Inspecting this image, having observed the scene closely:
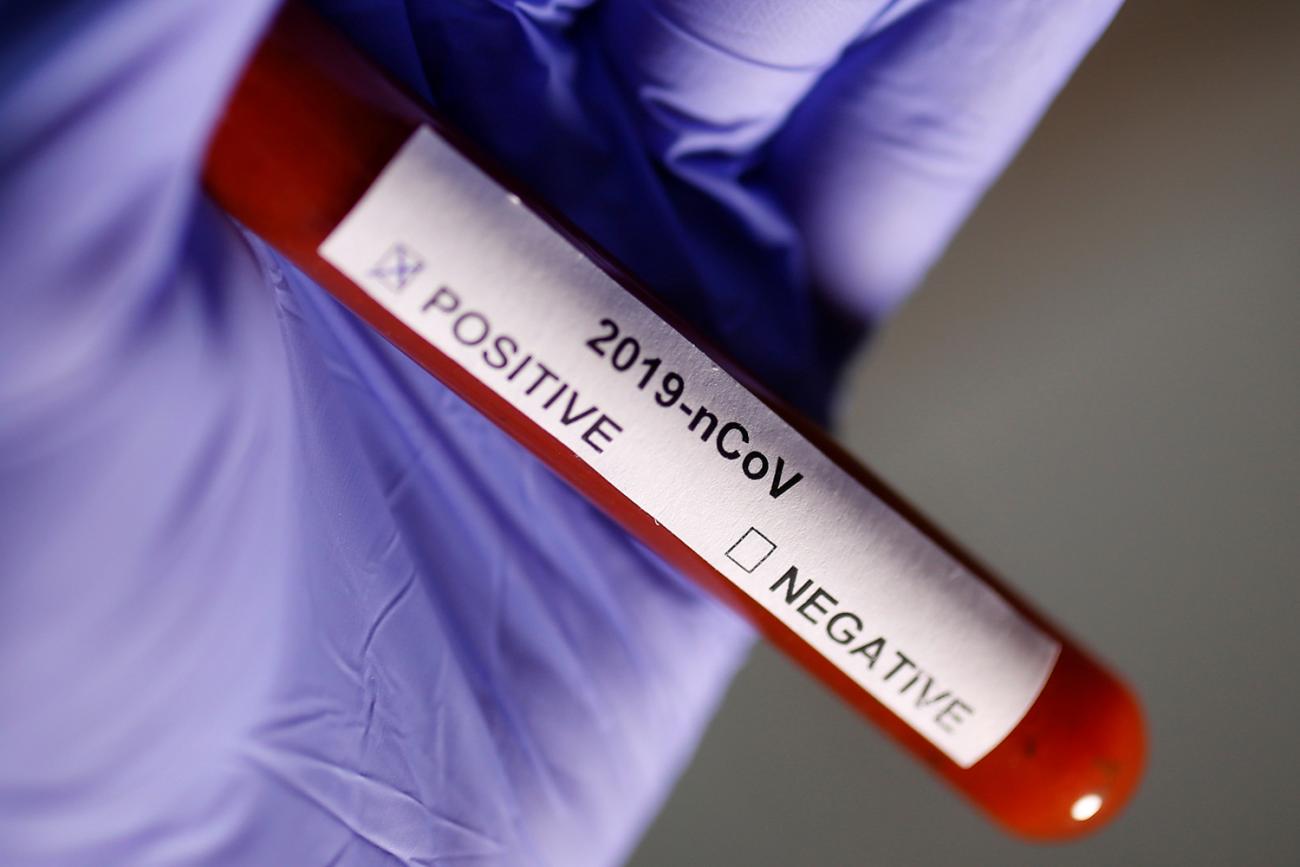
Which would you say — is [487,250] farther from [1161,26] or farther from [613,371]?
[1161,26]

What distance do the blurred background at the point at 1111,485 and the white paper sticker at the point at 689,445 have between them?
0.24 m

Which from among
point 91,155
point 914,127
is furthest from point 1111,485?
point 91,155

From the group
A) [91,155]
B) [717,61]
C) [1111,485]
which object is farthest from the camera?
[1111,485]

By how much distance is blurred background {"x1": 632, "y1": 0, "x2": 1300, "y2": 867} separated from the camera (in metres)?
0.62

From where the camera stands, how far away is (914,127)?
0.54 m

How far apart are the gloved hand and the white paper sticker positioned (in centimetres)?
6

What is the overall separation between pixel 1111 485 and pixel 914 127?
32 cm

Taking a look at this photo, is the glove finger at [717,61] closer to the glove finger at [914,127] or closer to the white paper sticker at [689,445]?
the glove finger at [914,127]

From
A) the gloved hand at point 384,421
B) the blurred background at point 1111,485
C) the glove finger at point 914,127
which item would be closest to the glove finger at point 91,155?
the gloved hand at point 384,421

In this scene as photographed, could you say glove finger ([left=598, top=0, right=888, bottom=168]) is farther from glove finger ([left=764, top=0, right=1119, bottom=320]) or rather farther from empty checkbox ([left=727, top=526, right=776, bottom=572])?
empty checkbox ([left=727, top=526, right=776, bottom=572])

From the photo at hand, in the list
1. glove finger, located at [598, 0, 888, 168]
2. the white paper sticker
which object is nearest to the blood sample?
the white paper sticker

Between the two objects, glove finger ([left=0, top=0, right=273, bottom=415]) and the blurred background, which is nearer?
glove finger ([left=0, top=0, right=273, bottom=415])

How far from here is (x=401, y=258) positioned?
330 millimetres

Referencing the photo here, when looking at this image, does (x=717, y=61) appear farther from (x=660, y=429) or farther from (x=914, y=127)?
(x=660, y=429)
